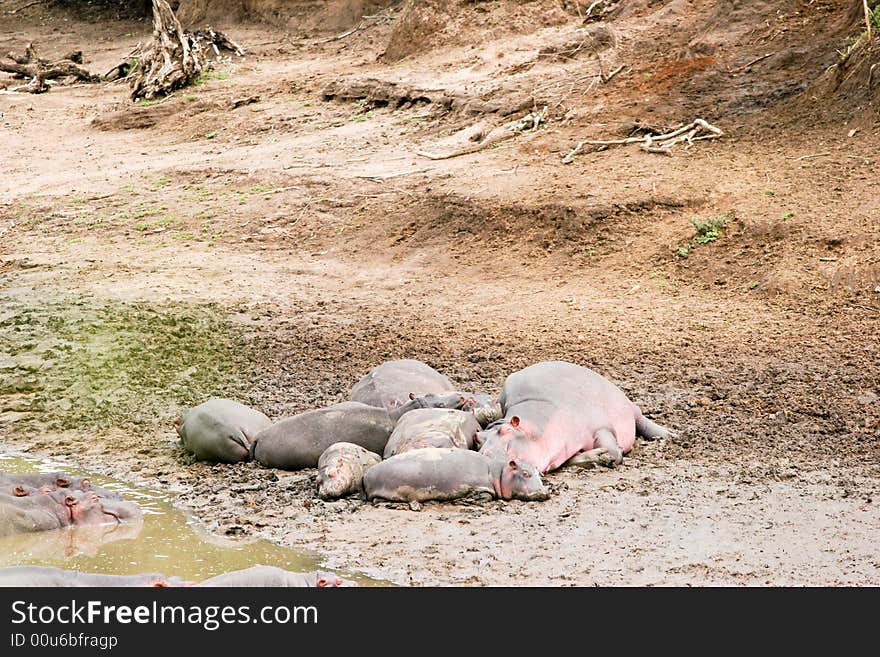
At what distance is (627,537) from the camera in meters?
5.15

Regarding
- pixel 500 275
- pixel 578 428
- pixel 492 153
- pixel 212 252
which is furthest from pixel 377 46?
pixel 578 428

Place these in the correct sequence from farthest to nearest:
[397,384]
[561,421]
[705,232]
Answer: [705,232], [397,384], [561,421]

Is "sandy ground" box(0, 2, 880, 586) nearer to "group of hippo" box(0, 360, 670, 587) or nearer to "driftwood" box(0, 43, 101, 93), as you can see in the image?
"group of hippo" box(0, 360, 670, 587)

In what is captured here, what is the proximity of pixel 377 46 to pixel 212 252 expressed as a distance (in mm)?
6592

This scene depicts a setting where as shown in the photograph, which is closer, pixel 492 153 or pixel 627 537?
pixel 627 537

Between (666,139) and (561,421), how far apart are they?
547 centimetres

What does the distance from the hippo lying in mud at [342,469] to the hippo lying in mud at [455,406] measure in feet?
1.30

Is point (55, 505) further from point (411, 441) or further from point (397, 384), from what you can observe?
point (397, 384)

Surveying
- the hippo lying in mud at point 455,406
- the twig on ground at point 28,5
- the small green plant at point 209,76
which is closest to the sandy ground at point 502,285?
the hippo lying in mud at point 455,406

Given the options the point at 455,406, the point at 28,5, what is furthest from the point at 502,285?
the point at 28,5

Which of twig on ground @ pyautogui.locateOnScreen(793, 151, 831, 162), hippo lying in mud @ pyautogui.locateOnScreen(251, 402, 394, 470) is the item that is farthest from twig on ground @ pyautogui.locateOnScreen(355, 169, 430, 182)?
hippo lying in mud @ pyautogui.locateOnScreen(251, 402, 394, 470)

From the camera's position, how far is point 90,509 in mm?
5586

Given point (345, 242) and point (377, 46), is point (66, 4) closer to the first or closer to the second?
point (377, 46)

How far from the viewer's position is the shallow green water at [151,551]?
5.02 meters
